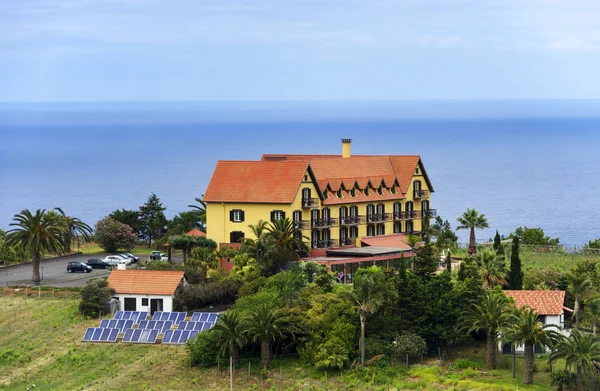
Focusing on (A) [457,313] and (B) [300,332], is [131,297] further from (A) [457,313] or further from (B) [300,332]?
(A) [457,313]

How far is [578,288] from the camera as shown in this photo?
74.2 metres

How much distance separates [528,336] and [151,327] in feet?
81.7

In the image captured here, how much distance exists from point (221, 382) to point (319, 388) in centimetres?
596

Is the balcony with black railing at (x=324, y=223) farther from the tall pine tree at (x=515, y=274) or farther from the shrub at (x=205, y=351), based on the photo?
the shrub at (x=205, y=351)

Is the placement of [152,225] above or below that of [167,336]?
above

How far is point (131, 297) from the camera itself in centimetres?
7975

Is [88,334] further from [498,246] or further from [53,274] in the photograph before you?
[498,246]

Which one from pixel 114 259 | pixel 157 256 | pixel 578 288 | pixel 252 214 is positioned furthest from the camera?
pixel 157 256

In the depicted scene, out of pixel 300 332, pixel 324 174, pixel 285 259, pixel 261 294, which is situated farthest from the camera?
pixel 324 174

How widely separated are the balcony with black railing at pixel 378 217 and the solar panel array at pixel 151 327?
25.2m

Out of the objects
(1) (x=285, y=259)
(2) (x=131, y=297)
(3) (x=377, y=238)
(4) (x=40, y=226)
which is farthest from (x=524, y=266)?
(4) (x=40, y=226)

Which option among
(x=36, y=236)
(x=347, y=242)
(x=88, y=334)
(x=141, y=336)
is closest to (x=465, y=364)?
(x=141, y=336)

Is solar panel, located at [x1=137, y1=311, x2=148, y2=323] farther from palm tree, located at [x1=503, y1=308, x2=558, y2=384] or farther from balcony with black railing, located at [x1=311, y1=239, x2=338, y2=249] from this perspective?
palm tree, located at [x1=503, y1=308, x2=558, y2=384]

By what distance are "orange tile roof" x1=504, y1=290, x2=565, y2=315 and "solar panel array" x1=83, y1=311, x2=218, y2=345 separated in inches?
766
